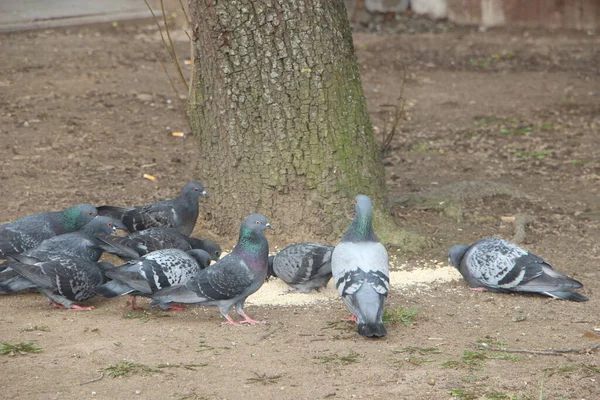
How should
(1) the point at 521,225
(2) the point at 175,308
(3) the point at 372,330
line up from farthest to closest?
(1) the point at 521,225 < (2) the point at 175,308 < (3) the point at 372,330

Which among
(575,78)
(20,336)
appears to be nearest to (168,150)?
(20,336)

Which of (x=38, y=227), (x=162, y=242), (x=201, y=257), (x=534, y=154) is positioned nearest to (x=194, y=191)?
(x=162, y=242)

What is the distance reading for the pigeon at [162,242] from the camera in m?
5.91

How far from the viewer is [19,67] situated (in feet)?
37.7

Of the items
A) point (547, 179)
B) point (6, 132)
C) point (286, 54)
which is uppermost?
point (286, 54)

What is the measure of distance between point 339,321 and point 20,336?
1.84 metres

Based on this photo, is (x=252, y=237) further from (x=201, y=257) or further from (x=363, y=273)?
(x=363, y=273)

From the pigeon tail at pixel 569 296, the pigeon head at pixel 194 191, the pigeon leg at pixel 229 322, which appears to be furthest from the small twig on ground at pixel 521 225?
the pigeon leg at pixel 229 322

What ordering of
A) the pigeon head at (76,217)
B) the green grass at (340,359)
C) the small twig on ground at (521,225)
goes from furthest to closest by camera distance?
the small twig on ground at (521,225)
the pigeon head at (76,217)
the green grass at (340,359)

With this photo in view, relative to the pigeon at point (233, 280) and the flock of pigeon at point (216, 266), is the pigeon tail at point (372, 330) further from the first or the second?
the pigeon at point (233, 280)

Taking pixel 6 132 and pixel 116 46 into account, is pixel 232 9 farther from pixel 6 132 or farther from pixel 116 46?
pixel 116 46

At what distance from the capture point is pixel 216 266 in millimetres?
5352

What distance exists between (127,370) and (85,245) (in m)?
1.67

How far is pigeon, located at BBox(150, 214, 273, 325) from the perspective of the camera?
205 inches
